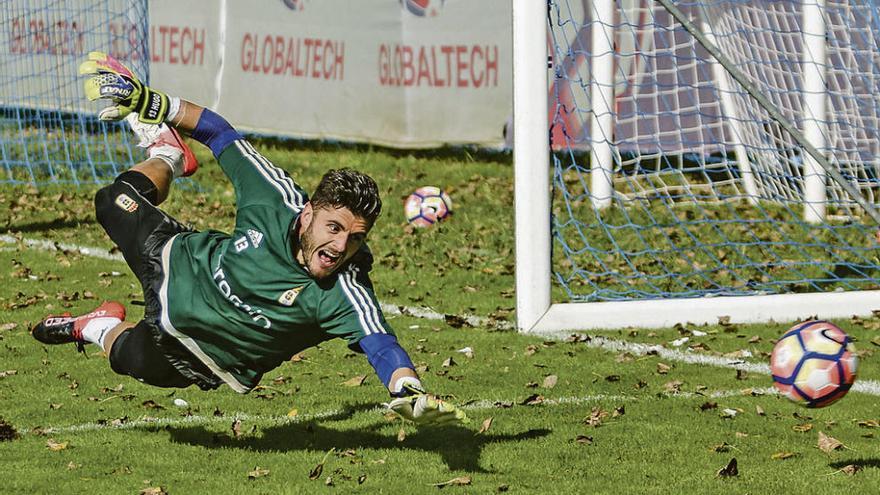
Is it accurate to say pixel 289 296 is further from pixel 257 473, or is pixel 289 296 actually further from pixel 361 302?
pixel 257 473

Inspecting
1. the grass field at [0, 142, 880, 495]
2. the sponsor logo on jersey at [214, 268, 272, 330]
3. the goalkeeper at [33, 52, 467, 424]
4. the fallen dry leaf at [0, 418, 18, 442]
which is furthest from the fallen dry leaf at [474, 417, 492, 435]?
the fallen dry leaf at [0, 418, 18, 442]

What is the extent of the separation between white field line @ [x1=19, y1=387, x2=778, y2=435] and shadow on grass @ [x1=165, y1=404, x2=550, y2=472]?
0.12 meters

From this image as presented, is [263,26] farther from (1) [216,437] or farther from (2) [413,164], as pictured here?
(1) [216,437]

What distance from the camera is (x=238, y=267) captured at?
6059mm

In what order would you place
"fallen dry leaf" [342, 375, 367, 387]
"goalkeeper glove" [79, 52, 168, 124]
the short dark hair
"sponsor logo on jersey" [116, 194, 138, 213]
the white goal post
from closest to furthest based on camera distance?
the short dark hair < "goalkeeper glove" [79, 52, 168, 124] < "sponsor logo on jersey" [116, 194, 138, 213] < "fallen dry leaf" [342, 375, 367, 387] < the white goal post

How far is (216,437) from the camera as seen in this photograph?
6738mm

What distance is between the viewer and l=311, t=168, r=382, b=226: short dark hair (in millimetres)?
5605

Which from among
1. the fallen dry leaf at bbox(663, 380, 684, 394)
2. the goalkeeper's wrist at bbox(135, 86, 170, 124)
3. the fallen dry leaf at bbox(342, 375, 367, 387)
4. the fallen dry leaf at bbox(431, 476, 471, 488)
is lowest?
the fallen dry leaf at bbox(431, 476, 471, 488)

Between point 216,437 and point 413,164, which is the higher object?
point 413,164

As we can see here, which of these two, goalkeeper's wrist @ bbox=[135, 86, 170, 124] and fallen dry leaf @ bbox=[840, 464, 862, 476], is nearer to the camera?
fallen dry leaf @ bbox=[840, 464, 862, 476]

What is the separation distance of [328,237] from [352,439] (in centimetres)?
142

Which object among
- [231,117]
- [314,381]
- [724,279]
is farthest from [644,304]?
[231,117]

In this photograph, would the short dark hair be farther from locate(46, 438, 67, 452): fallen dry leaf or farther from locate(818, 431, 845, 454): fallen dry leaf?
locate(818, 431, 845, 454): fallen dry leaf

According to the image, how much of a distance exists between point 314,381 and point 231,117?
10846 mm
